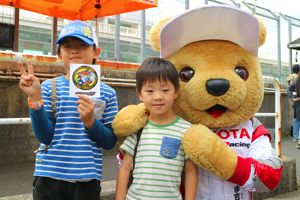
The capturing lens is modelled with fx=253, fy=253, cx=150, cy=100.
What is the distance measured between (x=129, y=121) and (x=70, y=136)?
1.23ft

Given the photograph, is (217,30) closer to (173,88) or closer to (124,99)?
(173,88)

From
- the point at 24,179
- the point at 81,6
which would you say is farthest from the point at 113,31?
the point at 24,179

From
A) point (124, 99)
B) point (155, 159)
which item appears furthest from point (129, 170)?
point (124, 99)

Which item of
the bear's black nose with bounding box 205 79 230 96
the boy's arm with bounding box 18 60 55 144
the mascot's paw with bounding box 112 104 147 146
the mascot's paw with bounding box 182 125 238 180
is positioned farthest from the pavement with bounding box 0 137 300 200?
the bear's black nose with bounding box 205 79 230 96

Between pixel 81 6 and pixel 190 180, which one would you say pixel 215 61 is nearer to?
pixel 190 180

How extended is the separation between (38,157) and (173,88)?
0.94 meters

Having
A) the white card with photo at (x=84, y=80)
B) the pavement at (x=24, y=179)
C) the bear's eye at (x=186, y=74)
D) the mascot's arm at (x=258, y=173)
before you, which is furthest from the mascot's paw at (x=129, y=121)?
the pavement at (x=24, y=179)

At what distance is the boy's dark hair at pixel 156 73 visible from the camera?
1.50 meters

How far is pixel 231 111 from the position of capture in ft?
5.38

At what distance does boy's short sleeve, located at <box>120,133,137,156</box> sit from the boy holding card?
10cm

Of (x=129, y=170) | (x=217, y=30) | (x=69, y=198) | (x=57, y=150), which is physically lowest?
(x=69, y=198)

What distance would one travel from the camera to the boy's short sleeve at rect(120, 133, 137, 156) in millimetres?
1558

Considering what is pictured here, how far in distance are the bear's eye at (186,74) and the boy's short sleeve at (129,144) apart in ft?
1.65

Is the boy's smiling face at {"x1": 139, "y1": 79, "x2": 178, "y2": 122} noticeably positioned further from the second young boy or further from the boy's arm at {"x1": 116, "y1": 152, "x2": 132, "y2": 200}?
the boy's arm at {"x1": 116, "y1": 152, "x2": 132, "y2": 200}
